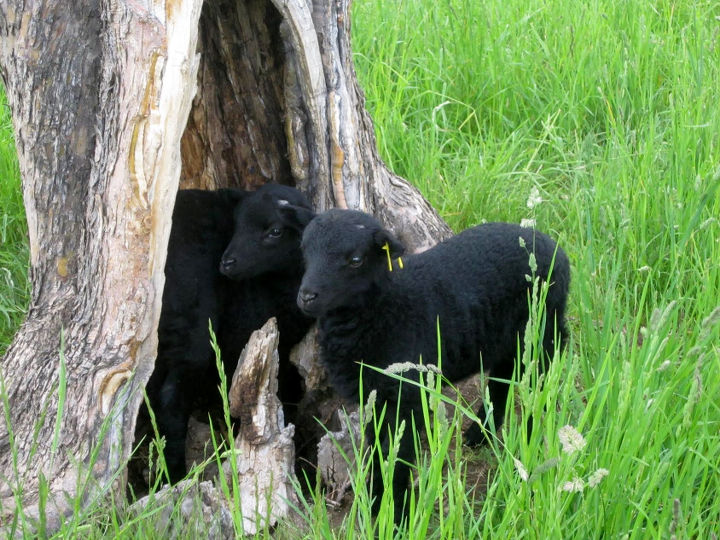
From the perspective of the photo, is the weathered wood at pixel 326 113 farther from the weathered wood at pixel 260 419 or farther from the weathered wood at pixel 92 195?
the weathered wood at pixel 260 419

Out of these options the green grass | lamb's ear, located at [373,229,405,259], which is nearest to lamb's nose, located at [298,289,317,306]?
lamb's ear, located at [373,229,405,259]

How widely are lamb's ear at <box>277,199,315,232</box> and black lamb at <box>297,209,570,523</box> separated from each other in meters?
0.46

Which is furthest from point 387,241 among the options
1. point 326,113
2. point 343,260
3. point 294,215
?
point 326,113

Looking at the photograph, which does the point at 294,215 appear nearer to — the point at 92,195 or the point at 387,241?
the point at 387,241

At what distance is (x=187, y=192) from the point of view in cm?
411

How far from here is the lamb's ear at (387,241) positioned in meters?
3.31

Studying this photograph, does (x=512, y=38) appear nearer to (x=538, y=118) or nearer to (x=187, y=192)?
(x=538, y=118)

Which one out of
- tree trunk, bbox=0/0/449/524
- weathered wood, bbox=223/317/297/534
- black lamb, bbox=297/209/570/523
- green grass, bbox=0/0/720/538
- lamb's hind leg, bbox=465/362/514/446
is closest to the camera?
green grass, bbox=0/0/720/538

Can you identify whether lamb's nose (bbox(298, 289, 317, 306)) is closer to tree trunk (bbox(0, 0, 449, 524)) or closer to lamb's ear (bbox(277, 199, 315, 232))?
tree trunk (bbox(0, 0, 449, 524))

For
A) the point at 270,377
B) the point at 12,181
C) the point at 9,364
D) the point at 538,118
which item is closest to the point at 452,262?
the point at 270,377

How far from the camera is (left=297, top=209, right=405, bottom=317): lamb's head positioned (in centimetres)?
321

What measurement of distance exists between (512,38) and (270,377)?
343 centimetres

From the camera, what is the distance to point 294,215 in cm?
391

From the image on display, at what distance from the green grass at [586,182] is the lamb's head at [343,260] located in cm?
67
